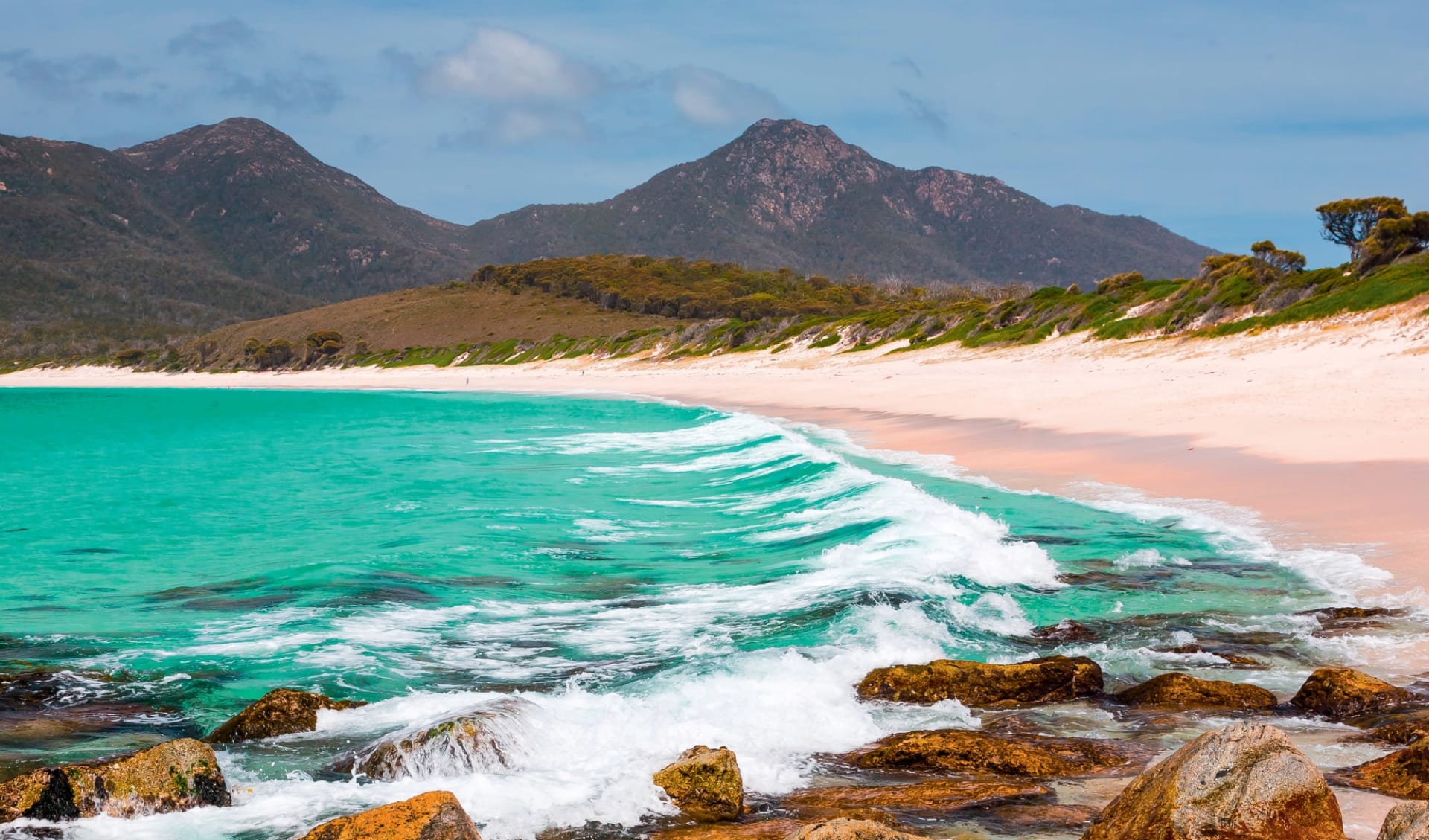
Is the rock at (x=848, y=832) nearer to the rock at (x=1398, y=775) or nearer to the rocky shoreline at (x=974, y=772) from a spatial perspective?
the rocky shoreline at (x=974, y=772)

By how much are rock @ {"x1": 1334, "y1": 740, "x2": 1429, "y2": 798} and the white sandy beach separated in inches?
202

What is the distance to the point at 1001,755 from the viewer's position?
597cm

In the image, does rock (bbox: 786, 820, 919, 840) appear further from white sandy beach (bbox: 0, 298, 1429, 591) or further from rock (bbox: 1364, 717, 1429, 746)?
white sandy beach (bbox: 0, 298, 1429, 591)

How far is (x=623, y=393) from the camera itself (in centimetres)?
5984

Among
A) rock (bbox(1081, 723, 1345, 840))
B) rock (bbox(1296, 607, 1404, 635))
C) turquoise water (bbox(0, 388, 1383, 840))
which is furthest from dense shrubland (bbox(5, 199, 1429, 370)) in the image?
rock (bbox(1081, 723, 1345, 840))

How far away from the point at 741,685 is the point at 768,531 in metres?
7.72

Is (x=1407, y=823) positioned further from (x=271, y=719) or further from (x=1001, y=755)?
(x=271, y=719)

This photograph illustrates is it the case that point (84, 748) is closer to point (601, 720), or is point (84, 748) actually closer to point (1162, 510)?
point (601, 720)

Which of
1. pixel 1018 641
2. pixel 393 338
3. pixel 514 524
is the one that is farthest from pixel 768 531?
pixel 393 338

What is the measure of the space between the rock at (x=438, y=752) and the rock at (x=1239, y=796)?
373 centimetres

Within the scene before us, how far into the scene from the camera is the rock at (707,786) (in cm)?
541

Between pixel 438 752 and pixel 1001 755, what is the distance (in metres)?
3.38

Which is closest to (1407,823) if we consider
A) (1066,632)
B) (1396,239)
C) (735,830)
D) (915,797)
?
(915,797)

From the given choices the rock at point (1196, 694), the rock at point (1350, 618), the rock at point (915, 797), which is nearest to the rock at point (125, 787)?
the rock at point (915, 797)
